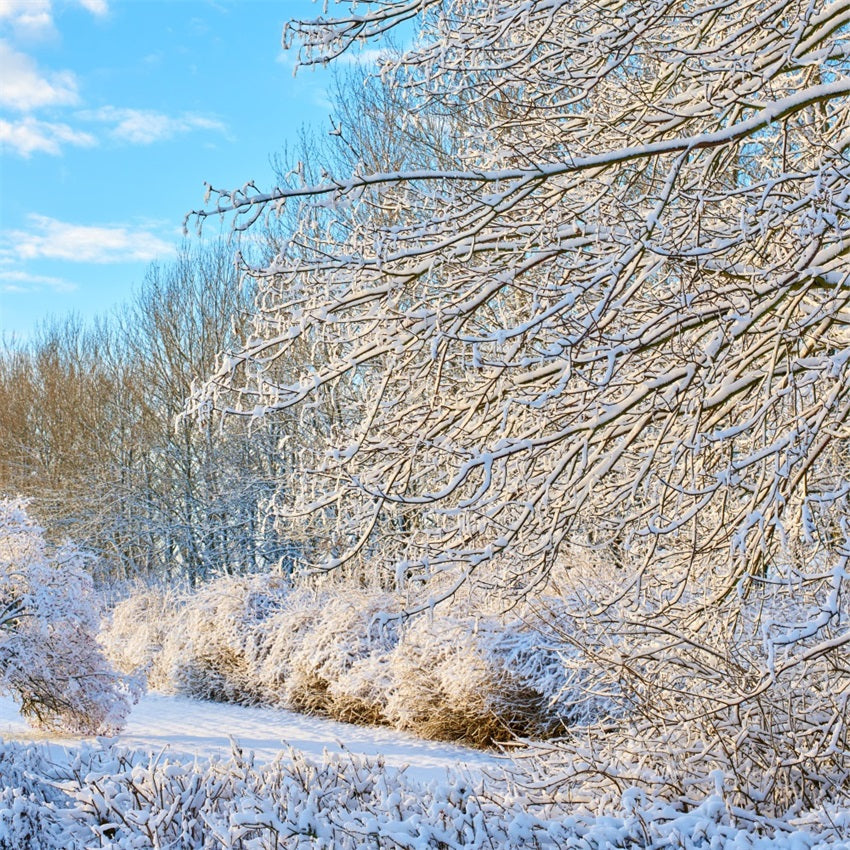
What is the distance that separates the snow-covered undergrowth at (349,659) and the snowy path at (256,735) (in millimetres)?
245

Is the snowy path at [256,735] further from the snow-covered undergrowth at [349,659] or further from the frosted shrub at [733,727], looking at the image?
the frosted shrub at [733,727]

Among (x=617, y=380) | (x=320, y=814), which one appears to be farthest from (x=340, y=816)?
(x=617, y=380)

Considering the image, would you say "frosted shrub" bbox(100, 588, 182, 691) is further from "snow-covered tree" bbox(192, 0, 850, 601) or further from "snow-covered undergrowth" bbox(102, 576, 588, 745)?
"snow-covered tree" bbox(192, 0, 850, 601)

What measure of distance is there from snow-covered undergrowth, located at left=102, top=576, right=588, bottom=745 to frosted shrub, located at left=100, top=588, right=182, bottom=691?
19 mm

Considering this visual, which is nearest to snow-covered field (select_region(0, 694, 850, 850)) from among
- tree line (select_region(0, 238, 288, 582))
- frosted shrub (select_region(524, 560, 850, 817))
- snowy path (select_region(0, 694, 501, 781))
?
frosted shrub (select_region(524, 560, 850, 817))

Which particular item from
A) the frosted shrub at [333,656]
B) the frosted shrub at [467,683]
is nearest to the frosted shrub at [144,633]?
the frosted shrub at [333,656]

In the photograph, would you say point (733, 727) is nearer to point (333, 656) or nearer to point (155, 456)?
point (333, 656)

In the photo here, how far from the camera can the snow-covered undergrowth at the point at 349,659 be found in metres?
7.59

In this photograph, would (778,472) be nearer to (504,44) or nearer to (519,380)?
(519,380)

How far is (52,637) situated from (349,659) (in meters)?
2.77

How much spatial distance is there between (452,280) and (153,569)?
59.8ft

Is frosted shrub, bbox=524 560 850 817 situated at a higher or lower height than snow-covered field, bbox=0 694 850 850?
higher

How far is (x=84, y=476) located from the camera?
21.1 metres

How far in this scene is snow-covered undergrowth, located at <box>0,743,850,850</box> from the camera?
279 cm
